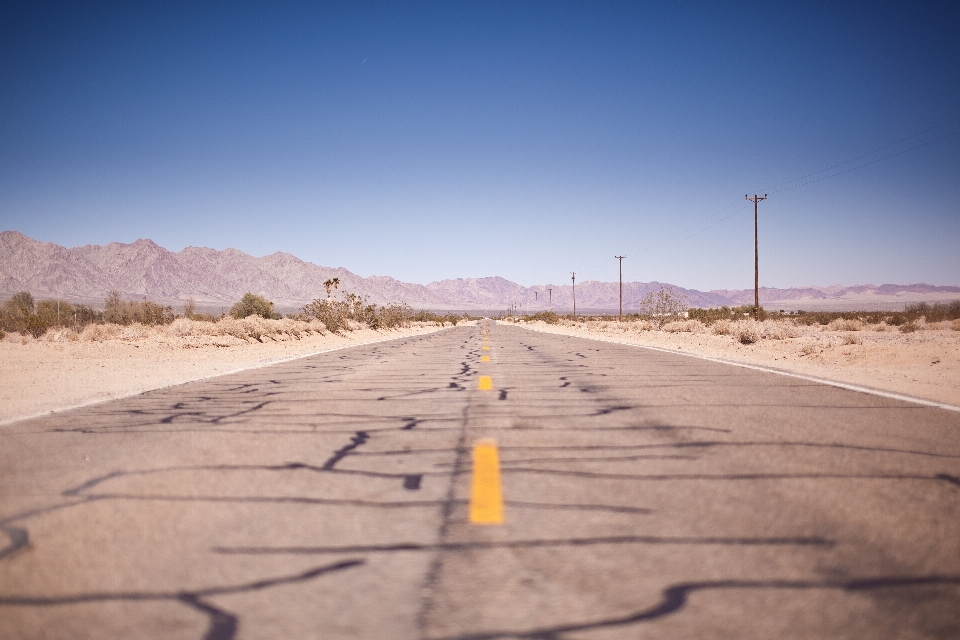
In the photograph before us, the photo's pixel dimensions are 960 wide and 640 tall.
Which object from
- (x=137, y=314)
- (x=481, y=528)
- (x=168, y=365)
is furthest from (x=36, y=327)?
(x=481, y=528)

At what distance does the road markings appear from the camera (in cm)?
326

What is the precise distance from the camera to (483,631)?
2.12 m

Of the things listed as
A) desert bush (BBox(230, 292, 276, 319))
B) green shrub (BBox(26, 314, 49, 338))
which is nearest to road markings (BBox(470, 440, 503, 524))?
green shrub (BBox(26, 314, 49, 338))

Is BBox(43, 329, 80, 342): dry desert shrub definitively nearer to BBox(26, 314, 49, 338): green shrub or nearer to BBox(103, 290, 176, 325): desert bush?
BBox(26, 314, 49, 338): green shrub

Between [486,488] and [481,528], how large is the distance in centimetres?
71

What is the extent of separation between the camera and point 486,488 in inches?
149

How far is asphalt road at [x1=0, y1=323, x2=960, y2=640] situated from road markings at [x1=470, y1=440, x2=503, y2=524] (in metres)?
0.09

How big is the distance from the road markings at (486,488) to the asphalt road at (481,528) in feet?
0.31

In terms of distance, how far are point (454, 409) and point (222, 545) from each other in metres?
4.30

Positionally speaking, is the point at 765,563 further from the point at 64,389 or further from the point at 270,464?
the point at 64,389

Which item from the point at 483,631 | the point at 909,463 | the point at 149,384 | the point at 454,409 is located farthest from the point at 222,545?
the point at 149,384

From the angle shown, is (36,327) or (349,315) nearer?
(36,327)

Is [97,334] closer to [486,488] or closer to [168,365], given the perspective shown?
[168,365]

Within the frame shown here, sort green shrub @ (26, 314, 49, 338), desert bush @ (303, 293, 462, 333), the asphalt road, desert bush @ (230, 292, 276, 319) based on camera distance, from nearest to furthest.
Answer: the asphalt road, green shrub @ (26, 314, 49, 338), desert bush @ (303, 293, 462, 333), desert bush @ (230, 292, 276, 319)
